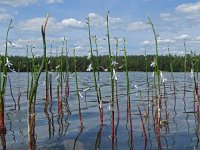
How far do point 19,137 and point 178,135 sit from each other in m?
4.66

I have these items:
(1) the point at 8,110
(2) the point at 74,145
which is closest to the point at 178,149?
(2) the point at 74,145

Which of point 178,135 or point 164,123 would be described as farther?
point 164,123

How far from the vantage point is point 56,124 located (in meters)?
12.6

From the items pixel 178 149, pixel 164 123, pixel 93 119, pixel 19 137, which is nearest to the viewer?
pixel 178 149

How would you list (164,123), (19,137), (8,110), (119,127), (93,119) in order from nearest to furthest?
1. (19,137)
2. (119,127)
3. (164,123)
4. (93,119)
5. (8,110)

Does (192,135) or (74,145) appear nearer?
(74,145)

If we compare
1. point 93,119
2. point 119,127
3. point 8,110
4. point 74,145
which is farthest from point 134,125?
point 8,110

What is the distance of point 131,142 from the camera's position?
9.50 meters

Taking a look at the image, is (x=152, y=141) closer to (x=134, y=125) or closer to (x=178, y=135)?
(x=178, y=135)

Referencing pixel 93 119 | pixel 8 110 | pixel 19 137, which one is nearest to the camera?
pixel 19 137

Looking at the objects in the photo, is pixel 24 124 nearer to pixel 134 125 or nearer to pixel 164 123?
pixel 134 125

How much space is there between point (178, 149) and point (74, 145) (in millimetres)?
2675

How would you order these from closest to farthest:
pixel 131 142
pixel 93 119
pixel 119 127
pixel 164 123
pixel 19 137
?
1. pixel 131 142
2. pixel 19 137
3. pixel 119 127
4. pixel 164 123
5. pixel 93 119

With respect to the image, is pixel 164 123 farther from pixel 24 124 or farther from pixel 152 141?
pixel 24 124
